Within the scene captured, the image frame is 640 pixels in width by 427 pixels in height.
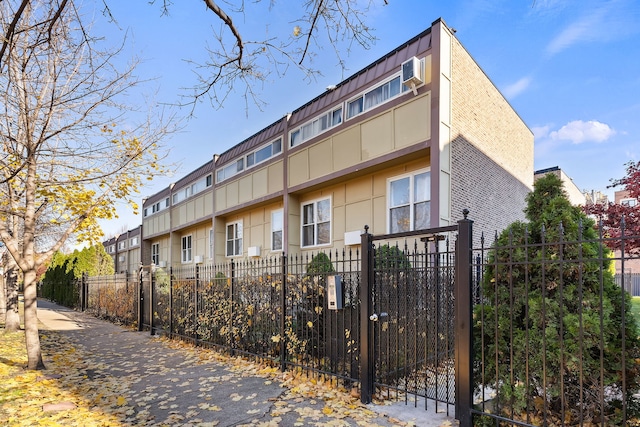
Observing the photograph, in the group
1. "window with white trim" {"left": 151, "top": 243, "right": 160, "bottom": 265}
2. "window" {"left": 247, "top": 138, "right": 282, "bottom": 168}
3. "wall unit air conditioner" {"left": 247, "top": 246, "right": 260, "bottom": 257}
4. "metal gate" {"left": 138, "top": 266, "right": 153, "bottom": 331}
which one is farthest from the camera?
"window with white trim" {"left": 151, "top": 243, "right": 160, "bottom": 265}

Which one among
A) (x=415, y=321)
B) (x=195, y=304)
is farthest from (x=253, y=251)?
(x=415, y=321)

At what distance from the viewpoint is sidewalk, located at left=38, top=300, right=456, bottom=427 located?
14.3 ft

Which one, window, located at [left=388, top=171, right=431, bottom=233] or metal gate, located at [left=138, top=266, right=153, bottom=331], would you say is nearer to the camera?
window, located at [left=388, top=171, right=431, bottom=233]

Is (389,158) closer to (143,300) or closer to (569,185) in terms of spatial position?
(143,300)

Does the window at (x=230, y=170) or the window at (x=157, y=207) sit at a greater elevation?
the window at (x=230, y=170)

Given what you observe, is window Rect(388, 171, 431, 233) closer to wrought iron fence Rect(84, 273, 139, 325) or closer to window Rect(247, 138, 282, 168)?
window Rect(247, 138, 282, 168)

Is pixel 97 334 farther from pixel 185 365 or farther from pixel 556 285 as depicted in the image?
pixel 556 285

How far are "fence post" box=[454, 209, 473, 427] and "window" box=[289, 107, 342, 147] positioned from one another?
25.8 ft

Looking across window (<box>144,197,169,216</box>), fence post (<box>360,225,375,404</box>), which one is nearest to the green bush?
fence post (<box>360,225,375,404</box>)

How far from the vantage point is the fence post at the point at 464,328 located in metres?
3.90

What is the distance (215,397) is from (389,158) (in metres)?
Answer: 6.63

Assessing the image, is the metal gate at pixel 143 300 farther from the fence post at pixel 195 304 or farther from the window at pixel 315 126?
the window at pixel 315 126

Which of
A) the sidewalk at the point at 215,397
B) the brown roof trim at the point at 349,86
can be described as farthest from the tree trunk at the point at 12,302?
the brown roof trim at the point at 349,86

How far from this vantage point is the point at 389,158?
9570 millimetres
